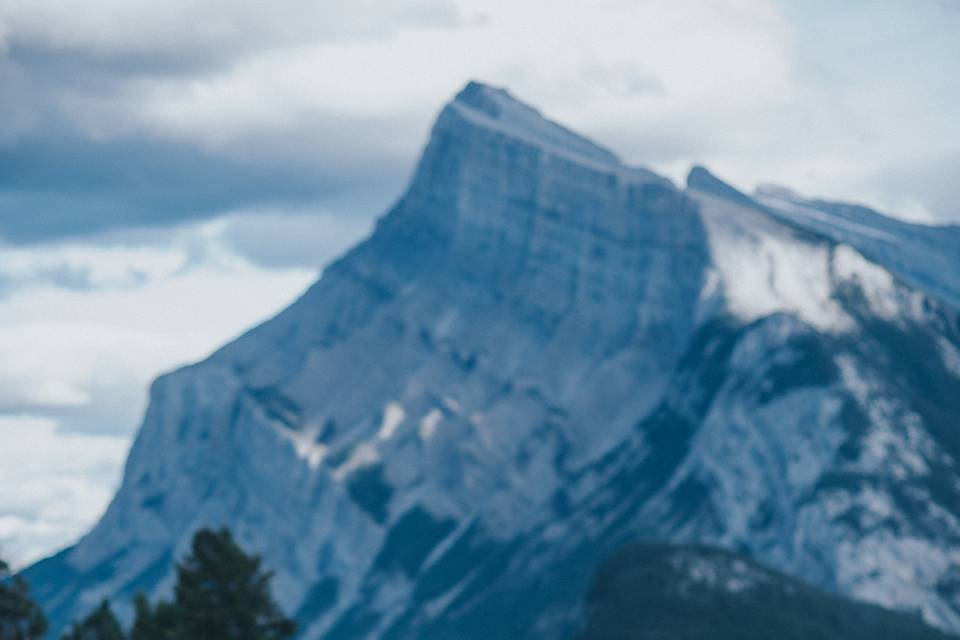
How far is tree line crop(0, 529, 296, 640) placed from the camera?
9544 cm

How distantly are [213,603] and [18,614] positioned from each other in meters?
9.83

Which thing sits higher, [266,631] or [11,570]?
[11,570]

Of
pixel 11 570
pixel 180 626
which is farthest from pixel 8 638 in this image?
pixel 180 626

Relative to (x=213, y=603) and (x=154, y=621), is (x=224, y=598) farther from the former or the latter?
(x=154, y=621)

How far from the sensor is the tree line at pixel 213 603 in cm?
9544

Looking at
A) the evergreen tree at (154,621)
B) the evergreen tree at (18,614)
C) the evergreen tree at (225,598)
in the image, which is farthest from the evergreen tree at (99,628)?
the evergreen tree at (225,598)

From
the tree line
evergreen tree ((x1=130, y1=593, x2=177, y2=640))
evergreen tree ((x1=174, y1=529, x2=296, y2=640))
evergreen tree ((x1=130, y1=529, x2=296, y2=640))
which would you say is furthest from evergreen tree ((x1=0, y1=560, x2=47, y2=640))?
evergreen tree ((x1=174, y1=529, x2=296, y2=640))

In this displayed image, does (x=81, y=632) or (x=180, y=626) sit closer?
(x=180, y=626)

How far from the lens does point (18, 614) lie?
96.7 meters

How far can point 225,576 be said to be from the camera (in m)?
96.4

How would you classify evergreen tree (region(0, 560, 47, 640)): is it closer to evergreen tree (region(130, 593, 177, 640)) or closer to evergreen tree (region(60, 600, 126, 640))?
evergreen tree (region(130, 593, 177, 640))

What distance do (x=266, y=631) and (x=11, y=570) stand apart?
13793 millimetres

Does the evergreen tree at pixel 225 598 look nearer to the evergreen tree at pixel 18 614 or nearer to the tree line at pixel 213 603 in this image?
the tree line at pixel 213 603

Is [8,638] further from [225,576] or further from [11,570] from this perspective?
[225,576]
